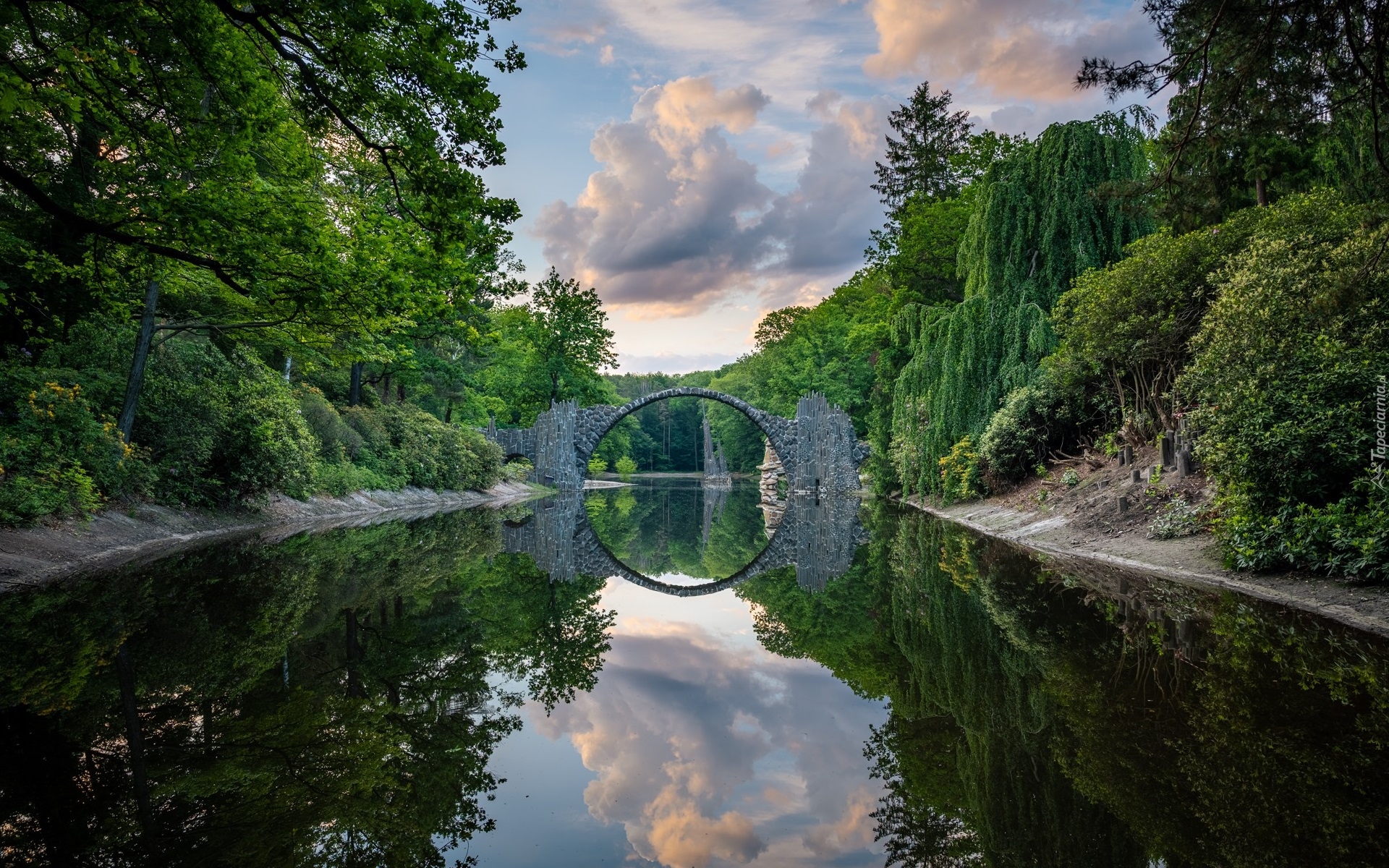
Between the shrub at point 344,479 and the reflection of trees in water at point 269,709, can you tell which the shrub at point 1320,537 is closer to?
the reflection of trees in water at point 269,709

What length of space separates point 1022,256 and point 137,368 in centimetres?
1916

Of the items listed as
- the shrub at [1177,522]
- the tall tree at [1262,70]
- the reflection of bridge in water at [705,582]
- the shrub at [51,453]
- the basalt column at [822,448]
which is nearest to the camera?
the tall tree at [1262,70]

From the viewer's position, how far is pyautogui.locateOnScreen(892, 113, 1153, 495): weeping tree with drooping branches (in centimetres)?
1745

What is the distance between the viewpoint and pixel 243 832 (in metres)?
2.79

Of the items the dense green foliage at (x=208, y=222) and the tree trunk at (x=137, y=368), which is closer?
the dense green foliage at (x=208, y=222)

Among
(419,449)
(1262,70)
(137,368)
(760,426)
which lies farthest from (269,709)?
(760,426)

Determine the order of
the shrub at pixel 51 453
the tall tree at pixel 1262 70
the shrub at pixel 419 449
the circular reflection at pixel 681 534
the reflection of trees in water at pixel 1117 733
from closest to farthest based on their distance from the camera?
the reflection of trees in water at pixel 1117 733, the tall tree at pixel 1262 70, the shrub at pixel 51 453, the circular reflection at pixel 681 534, the shrub at pixel 419 449

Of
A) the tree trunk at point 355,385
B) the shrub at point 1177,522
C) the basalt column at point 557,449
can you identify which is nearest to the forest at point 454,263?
the shrub at point 1177,522

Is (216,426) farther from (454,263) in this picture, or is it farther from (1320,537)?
(1320,537)

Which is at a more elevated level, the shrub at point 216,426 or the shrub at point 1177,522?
the shrub at point 216,426

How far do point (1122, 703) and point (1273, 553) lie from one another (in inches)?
193

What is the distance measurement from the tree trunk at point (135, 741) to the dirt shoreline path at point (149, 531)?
4.18m

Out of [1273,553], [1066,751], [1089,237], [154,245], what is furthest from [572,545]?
[1089,237]

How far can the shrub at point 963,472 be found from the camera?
18.9 metres
